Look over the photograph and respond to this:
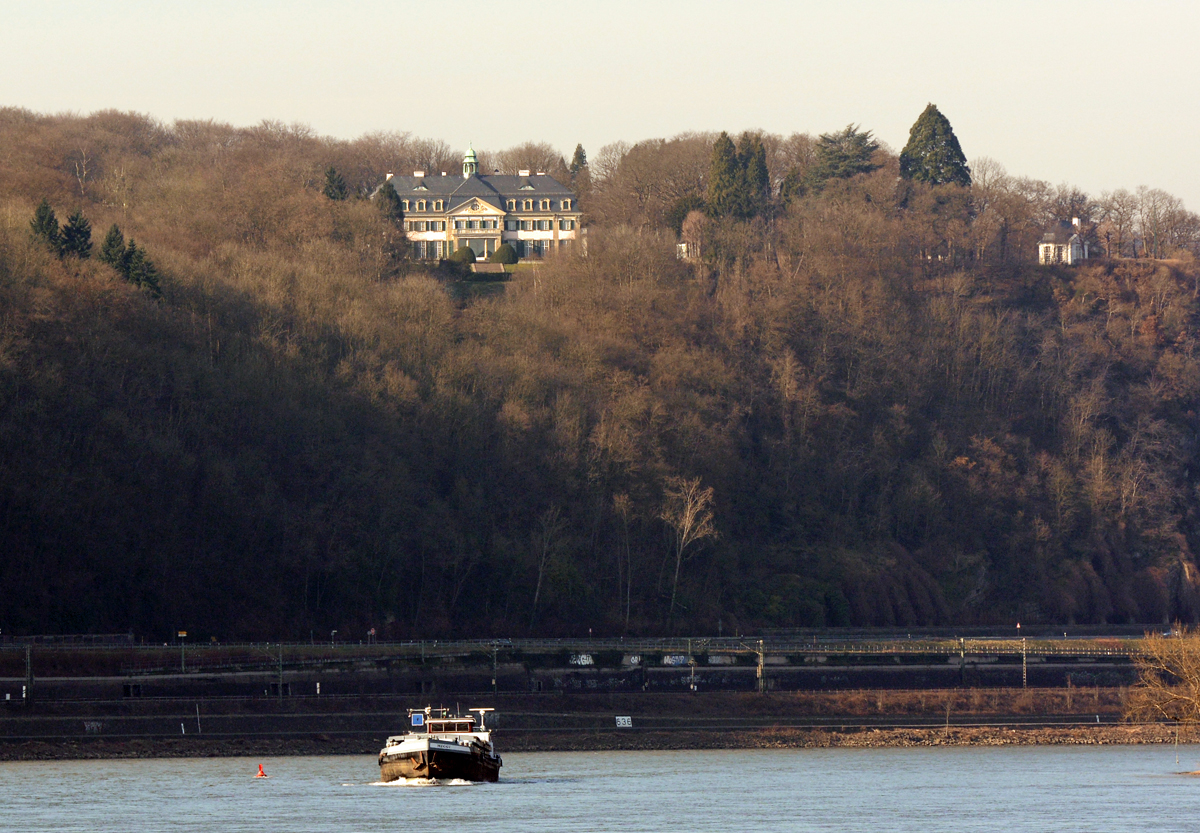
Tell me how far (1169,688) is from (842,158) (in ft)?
264

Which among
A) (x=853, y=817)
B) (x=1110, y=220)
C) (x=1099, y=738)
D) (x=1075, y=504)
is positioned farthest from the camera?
(x=1110, y=220)

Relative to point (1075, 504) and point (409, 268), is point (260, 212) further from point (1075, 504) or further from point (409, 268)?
point (1075, 504)

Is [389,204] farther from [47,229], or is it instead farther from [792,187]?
[47,229]


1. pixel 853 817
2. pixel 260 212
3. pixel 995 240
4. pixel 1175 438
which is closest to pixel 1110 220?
pixel 995 240

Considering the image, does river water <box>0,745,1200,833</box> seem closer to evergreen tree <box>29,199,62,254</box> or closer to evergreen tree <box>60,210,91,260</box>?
evergreen tree <box>29,199,62,254</box>

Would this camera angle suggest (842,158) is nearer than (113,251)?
No

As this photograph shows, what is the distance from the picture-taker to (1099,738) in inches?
2500

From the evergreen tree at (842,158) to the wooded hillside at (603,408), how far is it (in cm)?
30

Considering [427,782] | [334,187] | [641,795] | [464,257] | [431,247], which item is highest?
[334,187]

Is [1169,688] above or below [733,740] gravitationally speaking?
above

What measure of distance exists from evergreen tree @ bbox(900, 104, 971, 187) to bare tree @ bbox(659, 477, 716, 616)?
174ft

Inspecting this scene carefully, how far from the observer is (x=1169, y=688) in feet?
202

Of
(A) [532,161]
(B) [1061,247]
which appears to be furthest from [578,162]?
(B) [1061,247]

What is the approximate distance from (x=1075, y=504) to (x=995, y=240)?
100 feet
